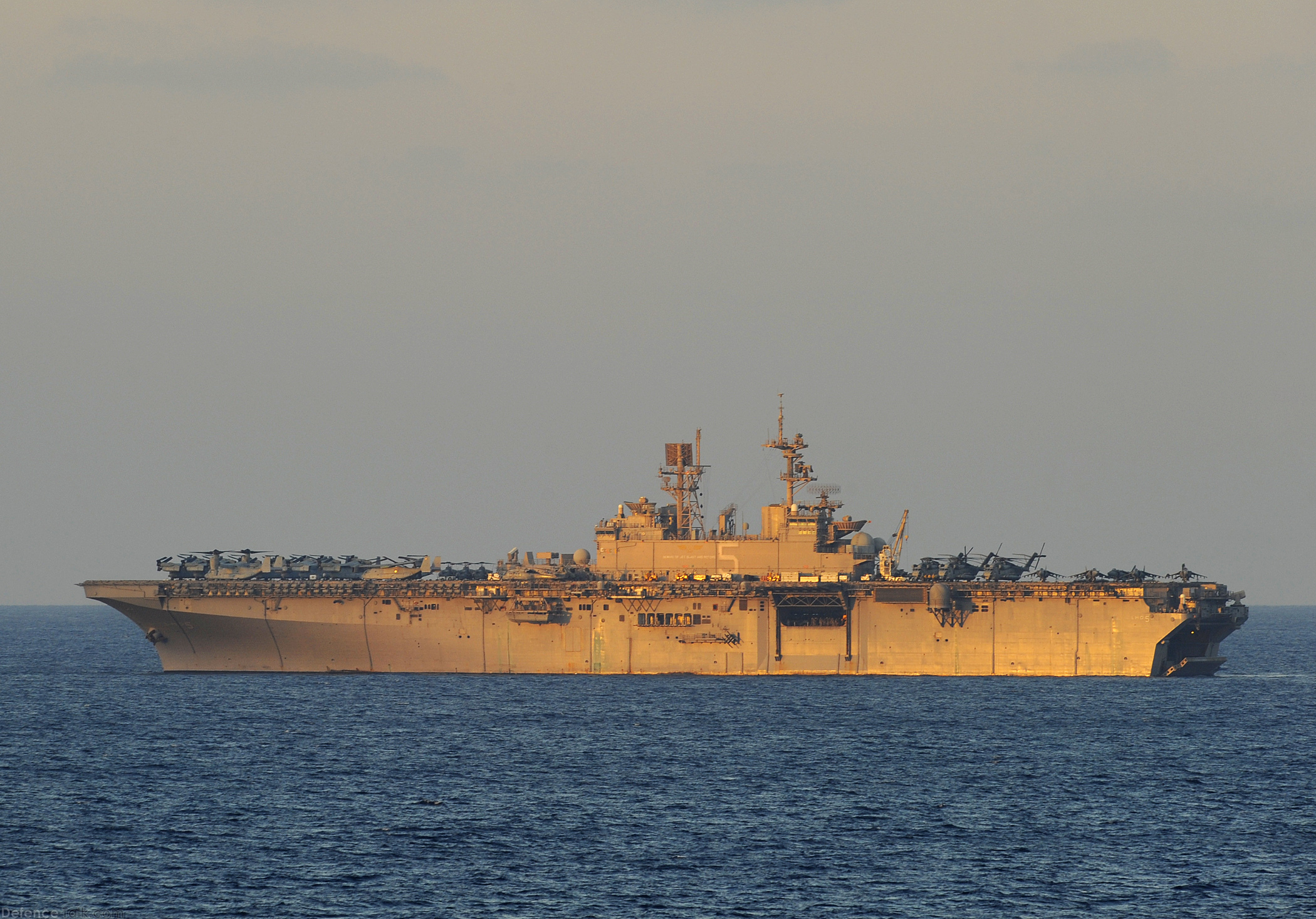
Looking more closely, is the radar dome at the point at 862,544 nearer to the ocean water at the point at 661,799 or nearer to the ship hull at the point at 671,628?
the ship hull at the point at 671,628

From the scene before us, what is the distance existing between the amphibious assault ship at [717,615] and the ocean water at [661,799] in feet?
4.12

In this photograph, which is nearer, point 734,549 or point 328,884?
point 328,884

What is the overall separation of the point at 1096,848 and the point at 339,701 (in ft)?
96.9

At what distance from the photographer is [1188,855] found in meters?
29.5

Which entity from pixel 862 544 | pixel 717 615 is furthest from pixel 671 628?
pixel 862 544

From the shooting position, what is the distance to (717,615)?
56.2m

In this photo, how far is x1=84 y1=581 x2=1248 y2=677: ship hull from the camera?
55156 millimetres

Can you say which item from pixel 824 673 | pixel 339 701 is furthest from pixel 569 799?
pixel 824 673

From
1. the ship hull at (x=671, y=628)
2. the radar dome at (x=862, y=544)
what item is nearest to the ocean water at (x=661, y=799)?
the ship hull at (x=671, y=628)

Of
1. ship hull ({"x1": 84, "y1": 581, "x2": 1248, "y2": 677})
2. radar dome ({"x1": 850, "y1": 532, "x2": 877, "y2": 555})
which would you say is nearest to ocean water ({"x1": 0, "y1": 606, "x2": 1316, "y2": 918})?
ship hull ({"x1": 84, "y1": 581, "x2": 1248, "y2": 677})

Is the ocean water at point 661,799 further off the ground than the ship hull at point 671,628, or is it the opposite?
the ship hull at point 671,628

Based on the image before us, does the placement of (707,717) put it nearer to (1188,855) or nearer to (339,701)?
(339,701)

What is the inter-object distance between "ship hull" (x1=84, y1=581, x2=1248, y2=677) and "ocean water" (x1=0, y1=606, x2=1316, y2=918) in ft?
3.47

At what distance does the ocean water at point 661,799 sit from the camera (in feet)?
86.9
